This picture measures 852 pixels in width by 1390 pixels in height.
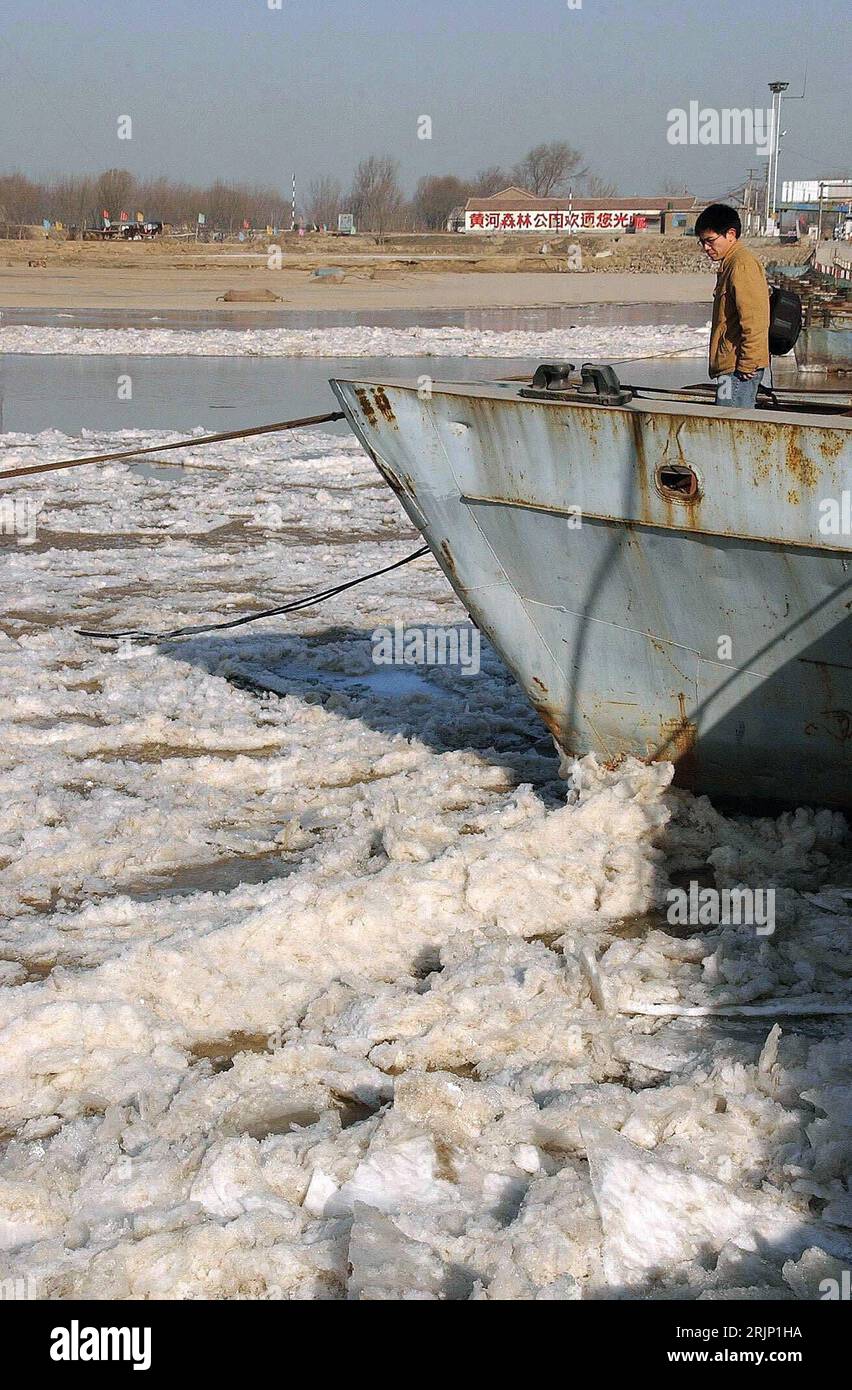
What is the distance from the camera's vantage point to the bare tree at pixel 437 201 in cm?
10426

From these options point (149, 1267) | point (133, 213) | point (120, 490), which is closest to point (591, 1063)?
point (149, 1267)

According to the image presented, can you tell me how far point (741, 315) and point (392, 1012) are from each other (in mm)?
3111

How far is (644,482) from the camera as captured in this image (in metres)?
4.80

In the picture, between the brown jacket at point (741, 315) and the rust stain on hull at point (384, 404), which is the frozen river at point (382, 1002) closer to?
the rust stain on hull at point (384, 404)

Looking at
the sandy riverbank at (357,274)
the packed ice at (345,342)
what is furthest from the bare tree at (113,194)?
the packed ice at (345,342)

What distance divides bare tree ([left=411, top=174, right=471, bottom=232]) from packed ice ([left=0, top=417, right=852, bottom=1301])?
99.5 m
